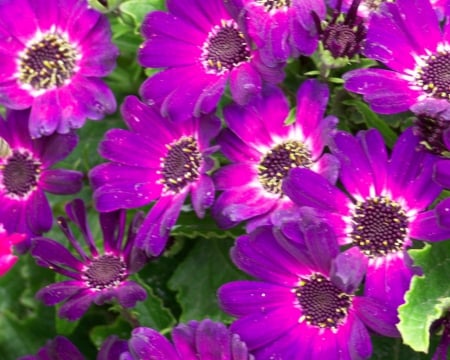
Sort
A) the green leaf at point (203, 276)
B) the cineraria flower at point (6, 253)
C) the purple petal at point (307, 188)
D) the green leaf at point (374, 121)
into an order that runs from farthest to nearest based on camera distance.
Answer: the green leaf at point (203, 276)
the green leaf at point (374, 121)
the purple petal at point (307, 188)
the cineraria flower at point (6, 253)

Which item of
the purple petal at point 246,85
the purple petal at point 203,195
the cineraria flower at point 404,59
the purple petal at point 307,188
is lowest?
the purple petal at point 203,195

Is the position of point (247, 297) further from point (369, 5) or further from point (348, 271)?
point (369, 5)

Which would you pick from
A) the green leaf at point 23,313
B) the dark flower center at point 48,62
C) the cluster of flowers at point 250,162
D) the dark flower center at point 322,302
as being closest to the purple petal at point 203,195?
the cluster of flowers at point 250,162

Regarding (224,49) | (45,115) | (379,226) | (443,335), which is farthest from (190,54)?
(443,335)

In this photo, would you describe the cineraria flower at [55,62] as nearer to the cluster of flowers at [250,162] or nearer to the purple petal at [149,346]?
the cluster of flowers at [250,162]

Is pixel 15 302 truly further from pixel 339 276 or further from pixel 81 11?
pixel 339 276

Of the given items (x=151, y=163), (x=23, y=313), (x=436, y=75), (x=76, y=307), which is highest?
(x=436, y=75)
